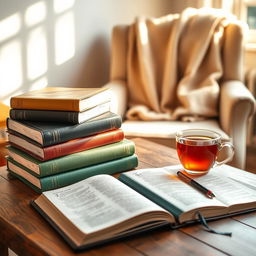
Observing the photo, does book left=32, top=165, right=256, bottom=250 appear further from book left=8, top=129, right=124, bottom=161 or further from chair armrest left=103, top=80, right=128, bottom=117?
chair armrest left=103, top=80, right=128, bottom=117

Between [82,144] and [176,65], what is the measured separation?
55.1 inches

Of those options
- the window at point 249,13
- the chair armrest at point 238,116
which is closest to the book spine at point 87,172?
the chair armrest at point 238,116

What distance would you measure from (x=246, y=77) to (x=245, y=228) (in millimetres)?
2013

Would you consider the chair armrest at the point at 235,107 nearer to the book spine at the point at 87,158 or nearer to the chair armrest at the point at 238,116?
the chair armrest at the point at 238,116

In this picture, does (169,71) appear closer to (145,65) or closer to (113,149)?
(145,65)

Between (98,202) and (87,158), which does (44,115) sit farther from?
(98,202)

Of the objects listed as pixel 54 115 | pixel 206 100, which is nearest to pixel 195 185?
pixel 54 115

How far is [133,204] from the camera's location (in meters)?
0.97

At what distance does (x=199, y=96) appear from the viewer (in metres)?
2.36

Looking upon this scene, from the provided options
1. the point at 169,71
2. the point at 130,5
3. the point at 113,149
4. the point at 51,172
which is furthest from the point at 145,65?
the point at 51,172

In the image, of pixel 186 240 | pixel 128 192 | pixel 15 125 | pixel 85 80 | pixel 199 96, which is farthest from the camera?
pixel 85 80

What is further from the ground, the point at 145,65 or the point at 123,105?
the point at 145,65

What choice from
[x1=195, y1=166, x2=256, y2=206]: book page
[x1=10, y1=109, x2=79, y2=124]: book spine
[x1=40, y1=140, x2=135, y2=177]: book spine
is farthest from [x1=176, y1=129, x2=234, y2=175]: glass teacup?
[x1=10, y1=109, x2=79, y2=124]: book spine

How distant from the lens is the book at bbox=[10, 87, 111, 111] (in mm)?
1204
